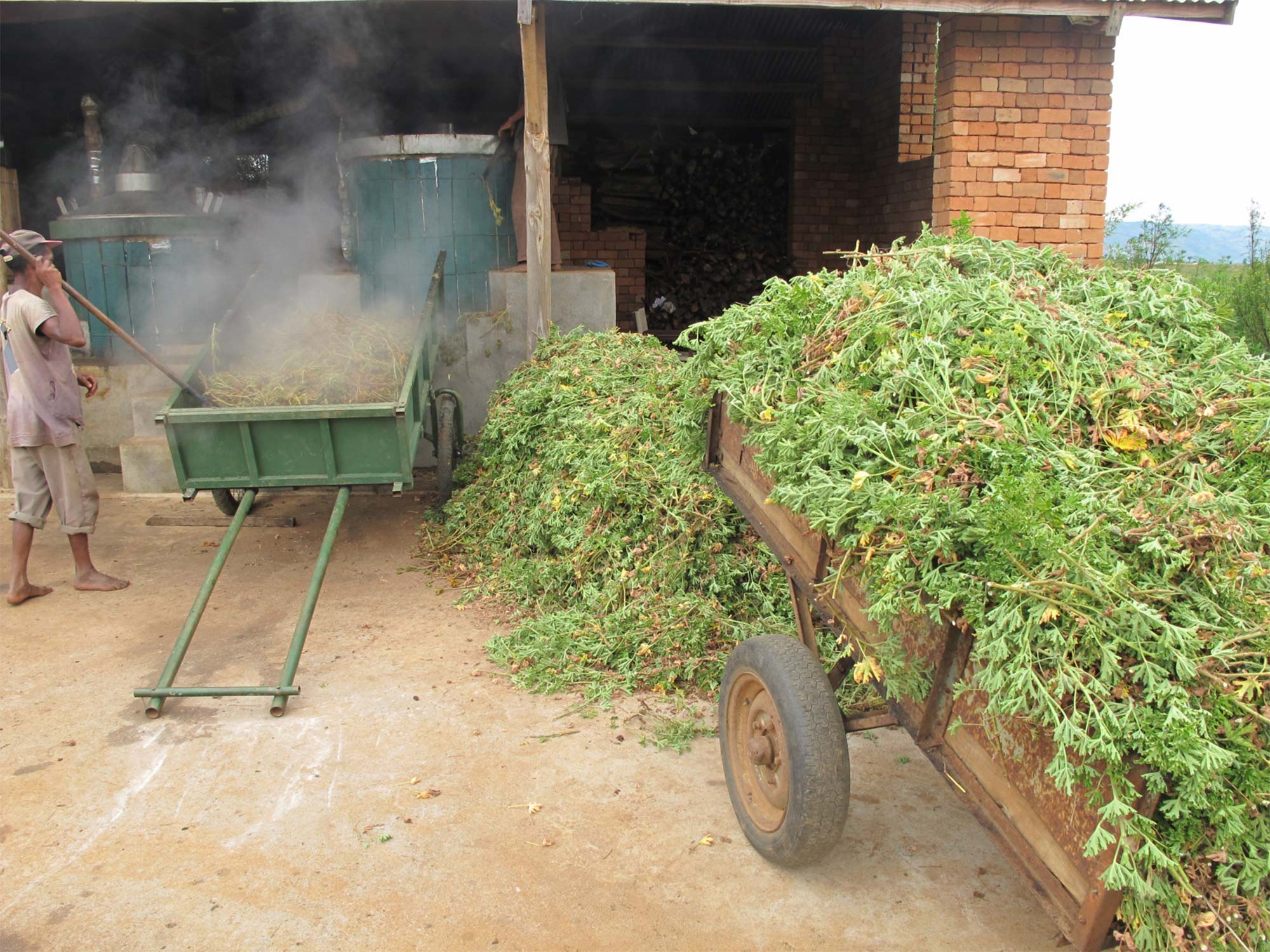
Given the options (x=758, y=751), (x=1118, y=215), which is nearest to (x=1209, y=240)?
(x=1118, y=215)

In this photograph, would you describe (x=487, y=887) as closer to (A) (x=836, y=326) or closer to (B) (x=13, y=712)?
(A) (x=836, y=326)

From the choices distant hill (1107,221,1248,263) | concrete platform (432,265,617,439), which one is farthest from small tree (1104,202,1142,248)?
concrete platform (432,265,617,439)

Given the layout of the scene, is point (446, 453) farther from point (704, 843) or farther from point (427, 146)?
point (704, 843)

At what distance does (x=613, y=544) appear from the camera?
15.6 feet

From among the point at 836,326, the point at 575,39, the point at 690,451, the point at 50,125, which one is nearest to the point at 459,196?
the point at 575,39

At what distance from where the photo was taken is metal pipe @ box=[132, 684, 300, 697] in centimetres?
399

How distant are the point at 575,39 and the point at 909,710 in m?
8.28

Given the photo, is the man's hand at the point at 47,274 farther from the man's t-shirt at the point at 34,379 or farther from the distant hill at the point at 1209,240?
the distant hill at the point at 1209,240

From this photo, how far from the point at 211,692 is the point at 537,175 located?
14.0ft

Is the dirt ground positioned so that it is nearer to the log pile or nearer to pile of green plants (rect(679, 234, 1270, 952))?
pile of green plants (rect(679, 234, 1270, 952))

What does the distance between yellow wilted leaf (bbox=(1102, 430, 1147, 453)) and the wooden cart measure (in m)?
0.68

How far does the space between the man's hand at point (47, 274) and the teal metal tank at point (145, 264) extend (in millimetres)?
2386

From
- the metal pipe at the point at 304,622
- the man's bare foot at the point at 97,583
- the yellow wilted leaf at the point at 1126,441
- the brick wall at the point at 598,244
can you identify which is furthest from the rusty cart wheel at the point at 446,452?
the yellow wilted leaf at the point at 1126,441

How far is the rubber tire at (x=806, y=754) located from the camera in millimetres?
2684
